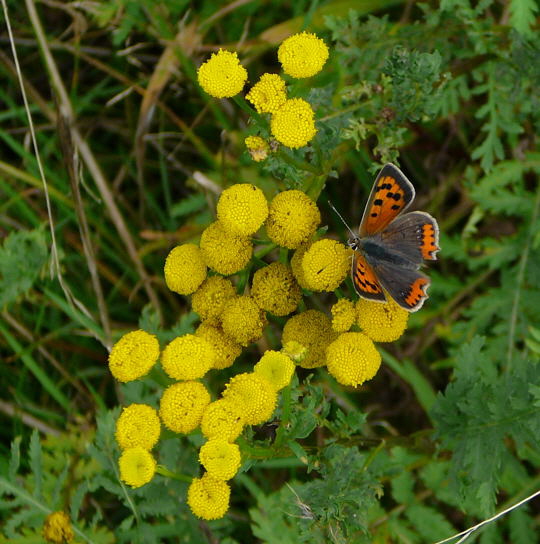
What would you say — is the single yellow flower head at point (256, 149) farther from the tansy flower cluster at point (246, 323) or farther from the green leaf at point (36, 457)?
the green leaf at point (36, 457)

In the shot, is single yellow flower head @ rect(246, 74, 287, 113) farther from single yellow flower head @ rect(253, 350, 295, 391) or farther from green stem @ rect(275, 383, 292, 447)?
green stem @ rect(275, 383, 292, 447)

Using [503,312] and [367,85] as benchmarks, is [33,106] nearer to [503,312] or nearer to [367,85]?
[367,85]

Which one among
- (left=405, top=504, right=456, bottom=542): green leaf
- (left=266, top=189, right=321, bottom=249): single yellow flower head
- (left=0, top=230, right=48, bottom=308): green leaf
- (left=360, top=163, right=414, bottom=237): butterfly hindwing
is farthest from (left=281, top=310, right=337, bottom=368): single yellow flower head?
(left=0, top=230, right=48, bottom=308): green leaf

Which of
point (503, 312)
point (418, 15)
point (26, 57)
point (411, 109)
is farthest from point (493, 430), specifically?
point (26, 57)

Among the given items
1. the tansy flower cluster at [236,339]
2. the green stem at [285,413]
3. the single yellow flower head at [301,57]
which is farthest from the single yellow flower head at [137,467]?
the single yellow flower head at [301,57]

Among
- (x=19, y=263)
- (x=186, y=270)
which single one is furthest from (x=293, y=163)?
(x=19, y=263)

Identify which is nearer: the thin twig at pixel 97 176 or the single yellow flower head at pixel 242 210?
the single yellow flower head at pixel 242 210
